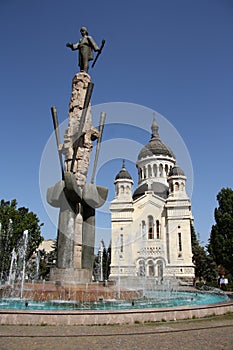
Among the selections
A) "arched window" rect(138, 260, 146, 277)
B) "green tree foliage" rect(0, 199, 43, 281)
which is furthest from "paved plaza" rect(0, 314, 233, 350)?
"arched window" rect(138, 260, 146, 277)

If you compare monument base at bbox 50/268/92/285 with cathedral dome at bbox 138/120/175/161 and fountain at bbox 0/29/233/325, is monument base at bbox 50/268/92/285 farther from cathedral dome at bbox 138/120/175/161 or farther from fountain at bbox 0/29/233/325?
cathedral dome at bbox 138/120/175/161

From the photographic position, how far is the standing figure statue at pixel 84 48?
1406 cm

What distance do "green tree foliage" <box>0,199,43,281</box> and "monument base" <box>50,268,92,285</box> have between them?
1613 centimetres

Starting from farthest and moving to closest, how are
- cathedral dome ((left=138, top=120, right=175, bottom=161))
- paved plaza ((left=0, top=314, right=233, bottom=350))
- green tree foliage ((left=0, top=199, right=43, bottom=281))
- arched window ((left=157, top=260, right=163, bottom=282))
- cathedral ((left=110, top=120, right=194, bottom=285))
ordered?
cathedral dome ((left=138, top=120, right=175, bottom=161)), arched window ((left=157, top=260, right=163, bottom=282)), cathedral ((left=110, top=120, right=194, bottom=285)), green tree foliage ((left=0, top=199, right=43, bottom=281)), paved plaza ((left=0, top=314, right=233, bottom=350))

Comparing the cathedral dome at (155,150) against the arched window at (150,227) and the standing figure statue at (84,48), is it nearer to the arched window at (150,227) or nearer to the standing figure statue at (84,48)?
the arched window at (150,227)

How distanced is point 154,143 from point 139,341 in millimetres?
56368

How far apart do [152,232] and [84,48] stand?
34.9 m

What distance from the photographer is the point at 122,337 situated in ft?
18.3

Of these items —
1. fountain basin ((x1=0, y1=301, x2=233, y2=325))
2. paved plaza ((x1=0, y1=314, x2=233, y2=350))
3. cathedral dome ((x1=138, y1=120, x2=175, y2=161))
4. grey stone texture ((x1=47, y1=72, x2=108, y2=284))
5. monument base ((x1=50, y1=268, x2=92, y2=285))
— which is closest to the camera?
paved plaza ((x1=0, y1=314, x2=233, y2=350))

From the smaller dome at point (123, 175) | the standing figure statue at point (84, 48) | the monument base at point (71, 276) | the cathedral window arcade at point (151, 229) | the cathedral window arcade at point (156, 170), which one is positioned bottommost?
the monument base at point (71, 276)

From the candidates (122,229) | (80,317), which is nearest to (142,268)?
(122,229)

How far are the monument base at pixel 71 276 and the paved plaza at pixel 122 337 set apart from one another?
425 cm

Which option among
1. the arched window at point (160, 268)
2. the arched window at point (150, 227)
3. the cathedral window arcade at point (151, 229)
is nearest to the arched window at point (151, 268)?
the arched window at point (160, 268)

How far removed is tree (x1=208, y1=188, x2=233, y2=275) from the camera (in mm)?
30531
